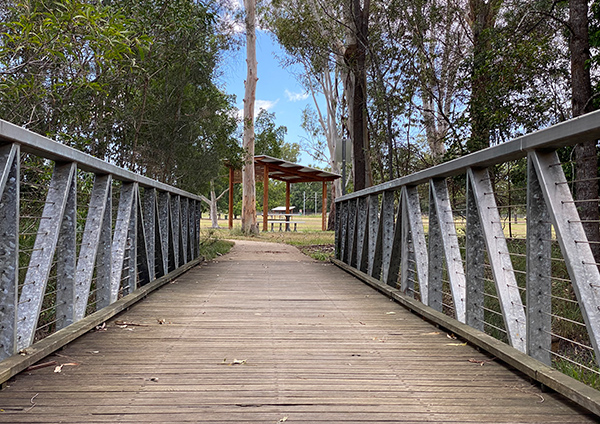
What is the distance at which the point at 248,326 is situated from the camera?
3.30 meters

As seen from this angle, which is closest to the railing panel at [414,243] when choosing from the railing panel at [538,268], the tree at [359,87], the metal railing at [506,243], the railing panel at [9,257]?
the metal railing at [506,243]

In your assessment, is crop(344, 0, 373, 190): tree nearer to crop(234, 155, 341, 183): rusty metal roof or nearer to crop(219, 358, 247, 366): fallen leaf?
crop(219, 358, 247, 366): fallen leaf

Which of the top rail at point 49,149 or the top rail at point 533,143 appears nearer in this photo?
the top rail at point 533,143

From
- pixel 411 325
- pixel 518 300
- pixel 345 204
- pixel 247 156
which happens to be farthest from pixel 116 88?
pixel 247 156

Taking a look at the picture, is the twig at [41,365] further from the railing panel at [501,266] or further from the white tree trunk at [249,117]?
the white tree trunk at [249,117]

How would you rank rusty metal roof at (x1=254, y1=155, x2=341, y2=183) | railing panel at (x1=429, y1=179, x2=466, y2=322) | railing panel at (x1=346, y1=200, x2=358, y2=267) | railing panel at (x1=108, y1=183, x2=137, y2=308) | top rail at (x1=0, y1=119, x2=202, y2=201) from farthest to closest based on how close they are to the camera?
rusty metal roof at (x1=254, y1=155, x2=341, y2=183)
railing panel at (x1=346, y1=200, x2=358, y2=267)
railing panel at (x1=108, y1=183, x2=137, y2=308)
railing panel at (x1=429, y1=179, x2=466, y2=322)
top rail at (x1=0, y1=119, x2=202, y2=201)

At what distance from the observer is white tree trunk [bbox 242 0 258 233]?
1501cm

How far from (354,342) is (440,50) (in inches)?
429

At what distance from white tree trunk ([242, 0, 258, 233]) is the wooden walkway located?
11.9 meters

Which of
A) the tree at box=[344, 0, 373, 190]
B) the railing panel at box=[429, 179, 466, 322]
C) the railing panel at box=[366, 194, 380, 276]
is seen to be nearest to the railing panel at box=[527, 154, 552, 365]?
the railing panel at box=[429, 179, 466, 322]

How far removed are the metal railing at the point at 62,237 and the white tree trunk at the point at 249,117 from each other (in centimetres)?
1020

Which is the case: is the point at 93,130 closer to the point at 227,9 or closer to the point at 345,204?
the point at 345,204

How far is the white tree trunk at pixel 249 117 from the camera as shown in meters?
15.0

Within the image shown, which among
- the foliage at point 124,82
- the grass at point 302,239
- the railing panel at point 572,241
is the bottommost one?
the grass at point 302,239
